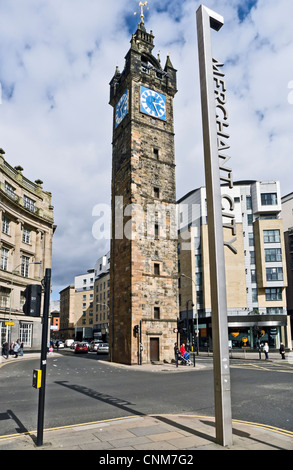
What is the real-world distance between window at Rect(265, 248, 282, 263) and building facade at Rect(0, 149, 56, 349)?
3557 centimetres

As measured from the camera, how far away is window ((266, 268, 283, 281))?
5851cm

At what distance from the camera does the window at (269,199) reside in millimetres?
61281

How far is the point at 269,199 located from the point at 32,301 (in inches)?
2346

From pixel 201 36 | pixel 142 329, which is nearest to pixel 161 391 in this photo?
pixel 201 36

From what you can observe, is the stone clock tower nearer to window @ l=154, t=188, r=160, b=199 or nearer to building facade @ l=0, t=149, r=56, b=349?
window @ l=154, t=188, r=160, b=199

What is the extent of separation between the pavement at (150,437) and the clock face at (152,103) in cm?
3312

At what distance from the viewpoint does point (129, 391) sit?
584 inches

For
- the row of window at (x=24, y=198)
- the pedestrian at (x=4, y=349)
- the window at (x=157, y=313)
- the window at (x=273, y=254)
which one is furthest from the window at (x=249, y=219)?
the pedestrian at (x=4, y=349)

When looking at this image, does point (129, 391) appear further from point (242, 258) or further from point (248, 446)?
point (242, 258)

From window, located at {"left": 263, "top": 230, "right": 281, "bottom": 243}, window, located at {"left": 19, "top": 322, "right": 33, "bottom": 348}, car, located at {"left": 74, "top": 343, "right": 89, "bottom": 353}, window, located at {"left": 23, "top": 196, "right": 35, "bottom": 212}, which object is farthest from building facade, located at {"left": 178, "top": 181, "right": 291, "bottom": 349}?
window, located at {"left": 23, "top": 196, "right": 35, "bottom": 212}

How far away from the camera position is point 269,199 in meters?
61.7

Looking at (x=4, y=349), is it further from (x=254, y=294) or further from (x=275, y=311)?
(x=275, y=311)

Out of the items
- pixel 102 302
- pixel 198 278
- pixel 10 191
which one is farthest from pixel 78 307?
pixel 10 191

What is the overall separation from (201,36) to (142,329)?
26474mm
